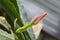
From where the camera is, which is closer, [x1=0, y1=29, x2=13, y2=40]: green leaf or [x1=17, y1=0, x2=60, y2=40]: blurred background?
[x1=0, y1=29, x2=13, y2=40]: green leaf

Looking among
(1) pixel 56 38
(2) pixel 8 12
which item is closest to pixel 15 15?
(2) pixel 8 12

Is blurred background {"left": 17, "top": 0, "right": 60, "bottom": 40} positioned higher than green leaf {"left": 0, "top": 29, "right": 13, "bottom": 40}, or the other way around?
green leaf {"left": 0, "top": 29, "right": 13, "bottom": 40}

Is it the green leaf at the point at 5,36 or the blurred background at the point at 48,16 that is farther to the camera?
the blurred background at the point at 48,16

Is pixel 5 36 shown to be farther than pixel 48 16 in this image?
No

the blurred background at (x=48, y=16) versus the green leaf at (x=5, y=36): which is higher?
the green leaf at (x=5, y=36)

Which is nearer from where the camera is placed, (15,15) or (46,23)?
(15,15)

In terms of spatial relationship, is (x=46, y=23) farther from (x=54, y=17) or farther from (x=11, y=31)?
(x=11, y=31)

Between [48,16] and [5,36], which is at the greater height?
[5,36]

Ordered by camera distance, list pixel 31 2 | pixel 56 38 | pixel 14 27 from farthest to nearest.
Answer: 1. pixel 31 2
2. pixel 56 38
3. pixel 14 27
